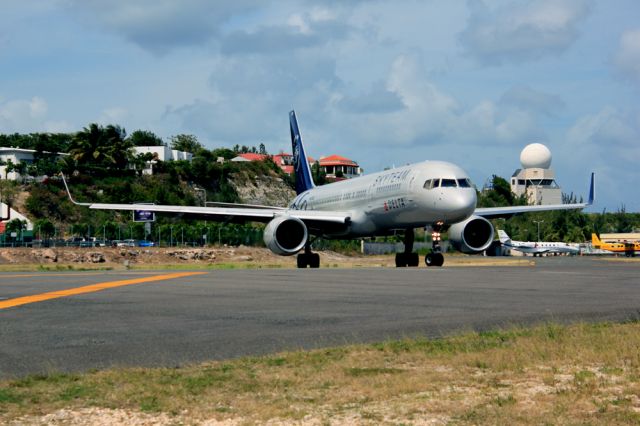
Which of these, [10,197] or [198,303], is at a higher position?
[10,197]

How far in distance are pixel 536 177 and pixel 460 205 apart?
138m

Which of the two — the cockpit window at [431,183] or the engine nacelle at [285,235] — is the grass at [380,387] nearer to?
the cockpit window at [431,183]

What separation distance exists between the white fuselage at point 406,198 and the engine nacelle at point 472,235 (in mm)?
1776

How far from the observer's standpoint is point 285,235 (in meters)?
39.7

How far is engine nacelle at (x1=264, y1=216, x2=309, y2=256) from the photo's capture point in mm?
38844

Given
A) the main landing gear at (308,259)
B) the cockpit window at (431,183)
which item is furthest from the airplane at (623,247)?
the cockpit window at (431,183)

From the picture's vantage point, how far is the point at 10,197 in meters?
107

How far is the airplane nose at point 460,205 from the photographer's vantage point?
35.6 m

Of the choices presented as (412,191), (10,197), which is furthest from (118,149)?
(412,191)

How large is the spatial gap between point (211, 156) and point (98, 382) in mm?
151403

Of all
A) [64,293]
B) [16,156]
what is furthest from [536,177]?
[64,293]

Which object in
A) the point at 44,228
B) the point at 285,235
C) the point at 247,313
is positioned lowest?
the point at 247,313

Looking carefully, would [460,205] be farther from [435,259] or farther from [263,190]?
[263,190]

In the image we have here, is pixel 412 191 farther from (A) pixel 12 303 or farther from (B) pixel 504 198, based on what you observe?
(B) pixel 504 198
